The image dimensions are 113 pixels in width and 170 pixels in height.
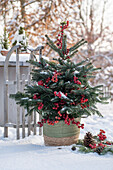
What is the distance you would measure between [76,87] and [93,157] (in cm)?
110

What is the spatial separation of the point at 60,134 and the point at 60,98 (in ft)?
2.02

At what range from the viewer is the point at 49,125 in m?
3.41

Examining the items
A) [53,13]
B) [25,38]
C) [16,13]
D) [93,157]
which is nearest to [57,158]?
[93,157]

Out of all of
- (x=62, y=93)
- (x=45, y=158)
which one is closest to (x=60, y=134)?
(x=45, y=158)

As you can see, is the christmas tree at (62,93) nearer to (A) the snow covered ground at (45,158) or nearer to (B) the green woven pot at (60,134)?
(B) the green woven pot at (60,134)

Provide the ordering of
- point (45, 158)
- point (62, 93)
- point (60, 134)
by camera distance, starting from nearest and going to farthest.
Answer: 1. point (45, 158)
2. point (62, 93)
3. point (60, 134)

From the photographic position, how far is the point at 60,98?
10.5 ft

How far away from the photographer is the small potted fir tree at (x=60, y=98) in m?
3.21

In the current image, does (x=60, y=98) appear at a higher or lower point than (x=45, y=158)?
higher

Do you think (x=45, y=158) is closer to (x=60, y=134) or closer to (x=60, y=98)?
(x=60, y=134)

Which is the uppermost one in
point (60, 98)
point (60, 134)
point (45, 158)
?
point (60, 98)

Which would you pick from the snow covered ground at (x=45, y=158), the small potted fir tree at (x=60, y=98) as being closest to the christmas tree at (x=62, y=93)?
the small potted fir tree at (x=60, y=98)

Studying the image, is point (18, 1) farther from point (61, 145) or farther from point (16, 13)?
point (61, 145)

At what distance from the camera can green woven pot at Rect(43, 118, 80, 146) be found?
3344mm
